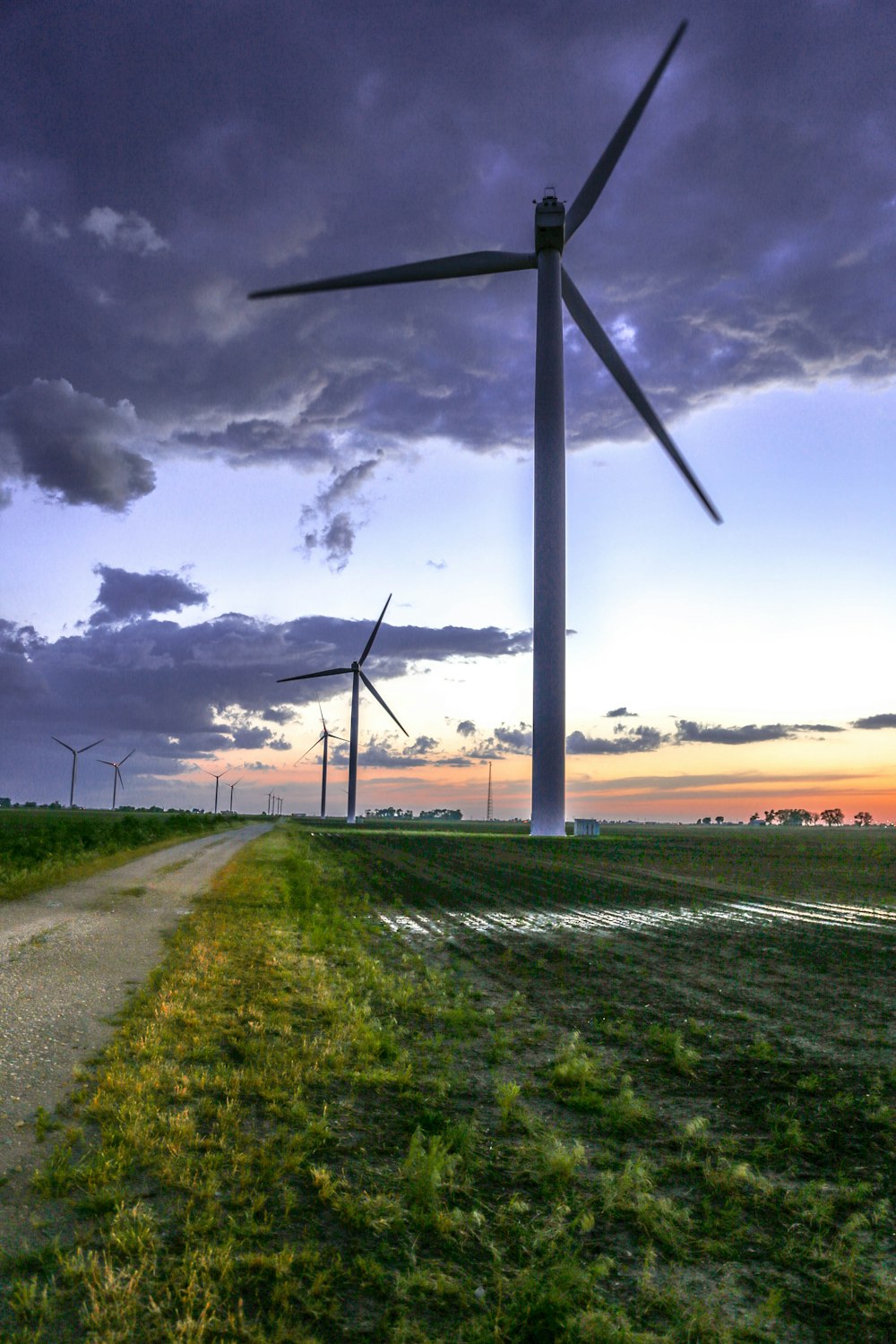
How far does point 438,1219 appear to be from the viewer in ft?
22.9

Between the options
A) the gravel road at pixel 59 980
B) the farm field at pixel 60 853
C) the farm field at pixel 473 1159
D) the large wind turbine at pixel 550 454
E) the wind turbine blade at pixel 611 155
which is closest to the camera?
the farm field at pixel 473 1159

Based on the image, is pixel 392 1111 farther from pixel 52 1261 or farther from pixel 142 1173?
pixel 52 1261

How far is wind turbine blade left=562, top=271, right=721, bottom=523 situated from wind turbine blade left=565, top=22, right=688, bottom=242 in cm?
429

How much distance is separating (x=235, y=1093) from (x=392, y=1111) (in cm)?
179

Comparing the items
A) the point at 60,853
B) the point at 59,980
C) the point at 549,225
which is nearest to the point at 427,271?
the point at 549,225

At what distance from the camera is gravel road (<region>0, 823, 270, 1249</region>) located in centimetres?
863

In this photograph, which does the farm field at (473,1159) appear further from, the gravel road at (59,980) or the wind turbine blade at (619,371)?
the wind turbine blade at (619,371)

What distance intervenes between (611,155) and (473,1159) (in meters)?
63.8

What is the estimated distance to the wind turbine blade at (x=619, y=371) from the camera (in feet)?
186

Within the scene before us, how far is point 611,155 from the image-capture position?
188ft

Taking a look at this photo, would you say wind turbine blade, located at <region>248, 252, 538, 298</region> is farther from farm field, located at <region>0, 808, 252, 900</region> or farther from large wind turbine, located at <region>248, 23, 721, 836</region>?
farm field, located at <region>0, 808, 252, 900</region>

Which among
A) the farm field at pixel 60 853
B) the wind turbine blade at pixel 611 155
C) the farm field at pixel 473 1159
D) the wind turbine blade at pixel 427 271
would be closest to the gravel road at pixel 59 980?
the farm field at pixel 473 1159

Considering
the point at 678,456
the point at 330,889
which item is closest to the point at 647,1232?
the point at 330,889

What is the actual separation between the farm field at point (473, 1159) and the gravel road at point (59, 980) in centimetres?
38
